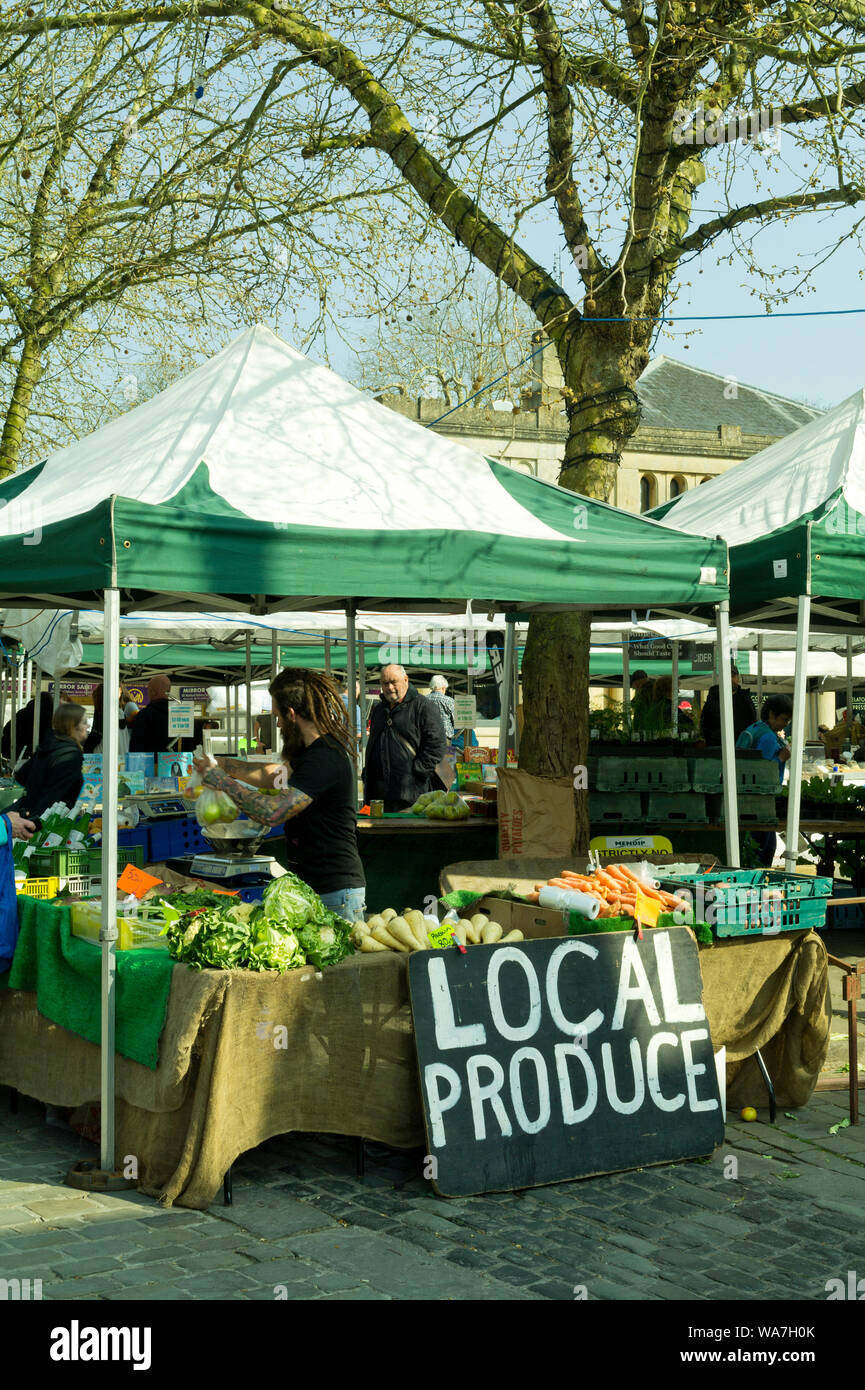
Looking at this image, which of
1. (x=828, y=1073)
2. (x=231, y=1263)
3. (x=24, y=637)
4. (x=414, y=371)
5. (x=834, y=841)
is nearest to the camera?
(x=231, y=1263)

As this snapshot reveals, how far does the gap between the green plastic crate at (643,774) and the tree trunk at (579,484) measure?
1.53 ft

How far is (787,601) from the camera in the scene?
390 inches

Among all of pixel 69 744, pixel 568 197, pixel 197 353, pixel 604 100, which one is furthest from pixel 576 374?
pixel 197 353

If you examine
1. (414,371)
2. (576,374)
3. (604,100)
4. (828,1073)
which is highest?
(604,100)

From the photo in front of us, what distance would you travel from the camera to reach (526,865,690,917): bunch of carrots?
5.70m

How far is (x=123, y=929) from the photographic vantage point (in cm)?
547

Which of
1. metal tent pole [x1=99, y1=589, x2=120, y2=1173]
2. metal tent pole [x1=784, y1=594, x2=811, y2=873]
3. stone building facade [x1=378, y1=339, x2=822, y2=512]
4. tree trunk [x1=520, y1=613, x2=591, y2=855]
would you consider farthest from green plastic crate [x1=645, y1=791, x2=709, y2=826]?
stone building facade [x1=378, y1=339, x2=822, y2=512]

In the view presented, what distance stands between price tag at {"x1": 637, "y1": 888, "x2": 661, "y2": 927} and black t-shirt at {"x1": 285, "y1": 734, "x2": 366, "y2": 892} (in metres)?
1.37

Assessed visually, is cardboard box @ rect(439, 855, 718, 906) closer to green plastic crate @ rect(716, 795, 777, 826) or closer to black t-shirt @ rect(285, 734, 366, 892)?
black t-shirt @ rect(285, 734, 366, 892)

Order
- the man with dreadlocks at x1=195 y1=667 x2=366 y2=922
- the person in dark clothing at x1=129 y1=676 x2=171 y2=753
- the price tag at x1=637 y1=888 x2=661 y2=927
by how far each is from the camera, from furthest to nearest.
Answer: the person in dark clothing at x1=129 y1=676 x2=171 y2=753 → the man with dreadlocks at x1=195 y1=667 x2=366 y2=922 → the price tag at x1=637 y1=888 x2=661 y2=927

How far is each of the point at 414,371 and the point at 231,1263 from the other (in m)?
9.98

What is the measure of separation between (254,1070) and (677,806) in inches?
200

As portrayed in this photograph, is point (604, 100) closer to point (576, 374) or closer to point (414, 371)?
point (576, 374)

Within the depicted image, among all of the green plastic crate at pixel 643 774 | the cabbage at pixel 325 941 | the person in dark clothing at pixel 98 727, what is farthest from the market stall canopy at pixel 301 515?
the person in dark clothing at pixel 98 727
